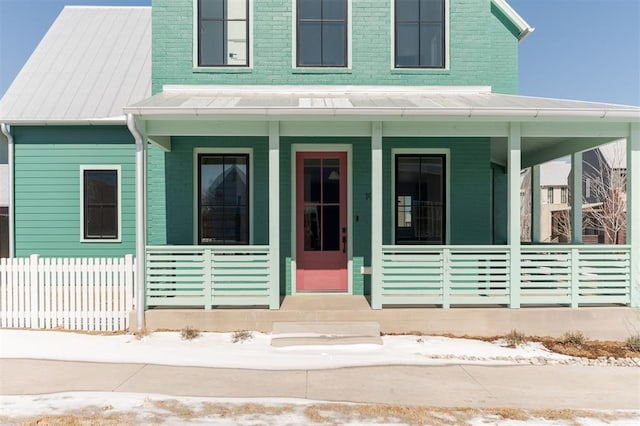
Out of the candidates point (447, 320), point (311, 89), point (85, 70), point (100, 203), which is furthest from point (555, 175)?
point (100, 203)

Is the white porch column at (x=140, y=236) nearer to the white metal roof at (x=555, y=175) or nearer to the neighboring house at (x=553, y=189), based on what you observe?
the neighboring house at (x=553, y=189)

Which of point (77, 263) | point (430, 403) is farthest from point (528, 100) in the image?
point (77, 263)

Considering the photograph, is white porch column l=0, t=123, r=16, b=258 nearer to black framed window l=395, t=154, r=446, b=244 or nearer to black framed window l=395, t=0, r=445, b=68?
black framed window l=395, t=154, r=446, b=244

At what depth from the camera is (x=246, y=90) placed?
801 centimetres

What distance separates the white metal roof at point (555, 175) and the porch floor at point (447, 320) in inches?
1371

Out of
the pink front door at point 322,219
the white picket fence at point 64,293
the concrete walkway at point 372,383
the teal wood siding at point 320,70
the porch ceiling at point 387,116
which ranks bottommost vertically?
the concrete walkway at point 372,383

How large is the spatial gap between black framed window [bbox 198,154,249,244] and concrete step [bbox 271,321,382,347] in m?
2.29

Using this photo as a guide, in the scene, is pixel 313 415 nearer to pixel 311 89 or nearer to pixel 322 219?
pixel 322 219

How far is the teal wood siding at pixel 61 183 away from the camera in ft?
30.7

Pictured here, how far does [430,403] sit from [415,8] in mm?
6910

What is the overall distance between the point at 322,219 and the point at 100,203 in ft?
16.3

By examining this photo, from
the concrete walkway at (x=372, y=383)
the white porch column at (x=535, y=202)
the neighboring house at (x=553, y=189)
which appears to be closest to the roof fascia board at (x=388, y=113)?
the concrete walkway at (x=372, y=383)

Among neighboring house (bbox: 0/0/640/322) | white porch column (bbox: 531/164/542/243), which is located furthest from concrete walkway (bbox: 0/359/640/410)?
white porch column (bbox: 531/164/542/243)

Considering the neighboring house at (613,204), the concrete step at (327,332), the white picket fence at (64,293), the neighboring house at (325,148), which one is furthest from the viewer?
the neighboring house at (613,204)
